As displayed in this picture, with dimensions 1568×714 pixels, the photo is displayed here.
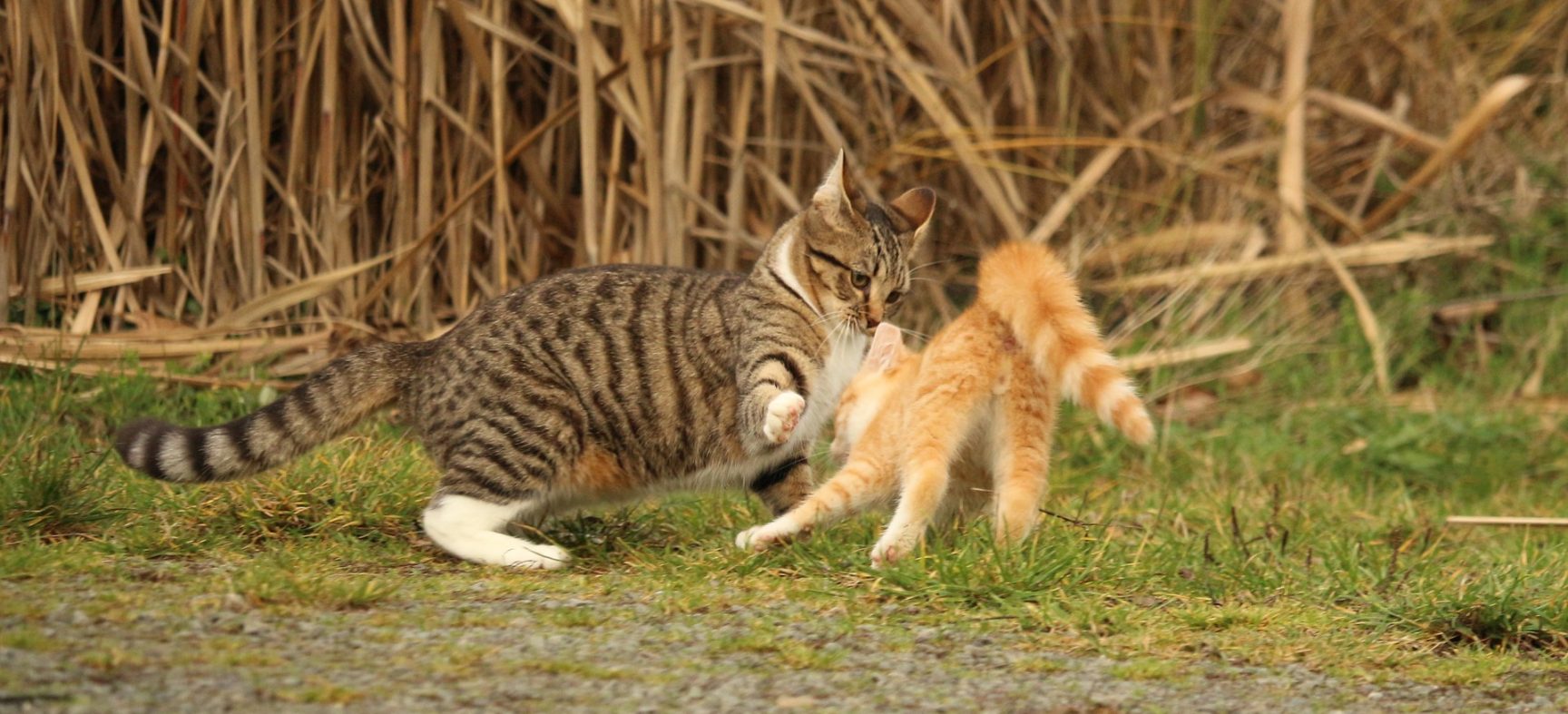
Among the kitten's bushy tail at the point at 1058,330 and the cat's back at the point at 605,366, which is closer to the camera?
the kitten's bushy tail at the point at 1058,330

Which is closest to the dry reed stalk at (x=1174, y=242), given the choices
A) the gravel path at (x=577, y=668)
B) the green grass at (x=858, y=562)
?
the green grass at (x=858, y=562)

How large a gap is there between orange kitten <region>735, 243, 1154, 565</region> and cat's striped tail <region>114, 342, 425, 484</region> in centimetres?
112

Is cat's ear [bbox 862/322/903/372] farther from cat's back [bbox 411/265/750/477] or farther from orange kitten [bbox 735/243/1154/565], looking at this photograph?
cat's back [bbox 411/265/750/477]

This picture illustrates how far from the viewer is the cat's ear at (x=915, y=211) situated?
512 centimetres

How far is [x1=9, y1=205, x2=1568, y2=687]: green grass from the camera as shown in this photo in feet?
11.7

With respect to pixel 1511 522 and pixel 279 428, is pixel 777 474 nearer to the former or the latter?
pixel 279 428

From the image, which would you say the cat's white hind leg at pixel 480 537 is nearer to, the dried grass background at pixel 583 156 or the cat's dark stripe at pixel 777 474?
the cat's dark stripe at pixel 777 474

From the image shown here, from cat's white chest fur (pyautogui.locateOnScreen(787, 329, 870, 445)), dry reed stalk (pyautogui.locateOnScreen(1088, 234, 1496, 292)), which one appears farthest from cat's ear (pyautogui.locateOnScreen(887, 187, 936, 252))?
dry reed stalk (pyautogui.locateOnScreen(1088, 234, 1496, 292))

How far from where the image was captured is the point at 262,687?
2811mm

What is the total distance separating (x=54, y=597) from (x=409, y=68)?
3.09 m

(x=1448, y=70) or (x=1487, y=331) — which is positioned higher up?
(x=1448, y=70)

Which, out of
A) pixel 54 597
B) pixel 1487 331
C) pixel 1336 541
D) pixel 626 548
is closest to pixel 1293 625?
pixel 1336 541

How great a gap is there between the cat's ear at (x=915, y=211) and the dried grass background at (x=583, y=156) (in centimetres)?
105

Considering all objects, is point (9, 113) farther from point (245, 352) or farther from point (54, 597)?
point (54, 597)
